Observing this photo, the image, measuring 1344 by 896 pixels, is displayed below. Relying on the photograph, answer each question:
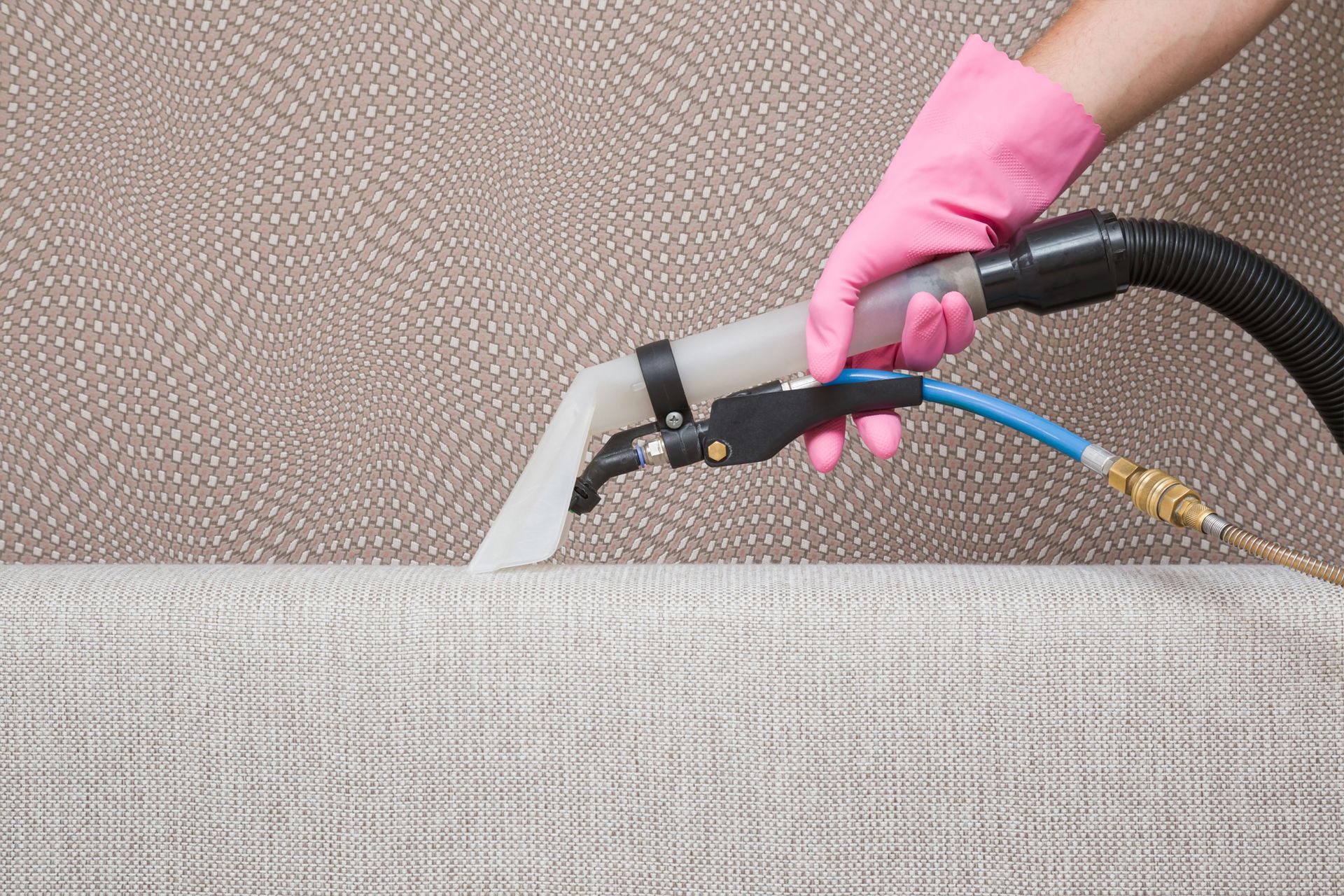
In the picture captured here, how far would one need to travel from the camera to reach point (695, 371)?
1.92 feet

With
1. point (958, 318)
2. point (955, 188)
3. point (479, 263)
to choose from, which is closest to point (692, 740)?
point (958, 318)

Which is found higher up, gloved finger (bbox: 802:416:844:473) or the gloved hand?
the gloved hand

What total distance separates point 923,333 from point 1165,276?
15 centimetres

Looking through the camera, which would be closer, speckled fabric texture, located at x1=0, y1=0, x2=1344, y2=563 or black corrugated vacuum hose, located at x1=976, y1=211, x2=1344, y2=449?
black corrugated vacuum hose, located at x1=976, y1=211, x2=1344, y2=449

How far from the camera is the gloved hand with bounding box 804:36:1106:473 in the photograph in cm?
60

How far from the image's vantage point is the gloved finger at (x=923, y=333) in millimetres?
572

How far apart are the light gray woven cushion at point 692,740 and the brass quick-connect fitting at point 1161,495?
4cm

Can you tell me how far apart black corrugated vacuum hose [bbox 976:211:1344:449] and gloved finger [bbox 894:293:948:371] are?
0.12 ft

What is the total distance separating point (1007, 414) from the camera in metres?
0.55

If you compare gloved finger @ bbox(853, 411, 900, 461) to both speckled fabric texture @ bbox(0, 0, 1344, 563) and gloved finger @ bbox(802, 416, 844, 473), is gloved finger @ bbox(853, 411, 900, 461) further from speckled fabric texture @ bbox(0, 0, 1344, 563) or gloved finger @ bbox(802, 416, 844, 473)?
speckled fabric texture @ bbox(0, 0, 1344, 563)

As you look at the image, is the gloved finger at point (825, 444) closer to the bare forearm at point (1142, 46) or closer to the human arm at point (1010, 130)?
the human arm at point (1010, 130)

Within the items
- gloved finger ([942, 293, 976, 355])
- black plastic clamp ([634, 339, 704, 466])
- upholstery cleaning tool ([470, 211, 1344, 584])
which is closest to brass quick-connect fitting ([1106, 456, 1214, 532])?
upholstery cleaning tool ([470, 211, 1344, 584])

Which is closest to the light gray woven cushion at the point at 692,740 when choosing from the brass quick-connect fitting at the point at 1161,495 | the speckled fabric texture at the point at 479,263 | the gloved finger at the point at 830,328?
the brass quick-connect fitting at the point at 1161,495

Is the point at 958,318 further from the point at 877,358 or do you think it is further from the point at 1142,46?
the point at 1142,46
